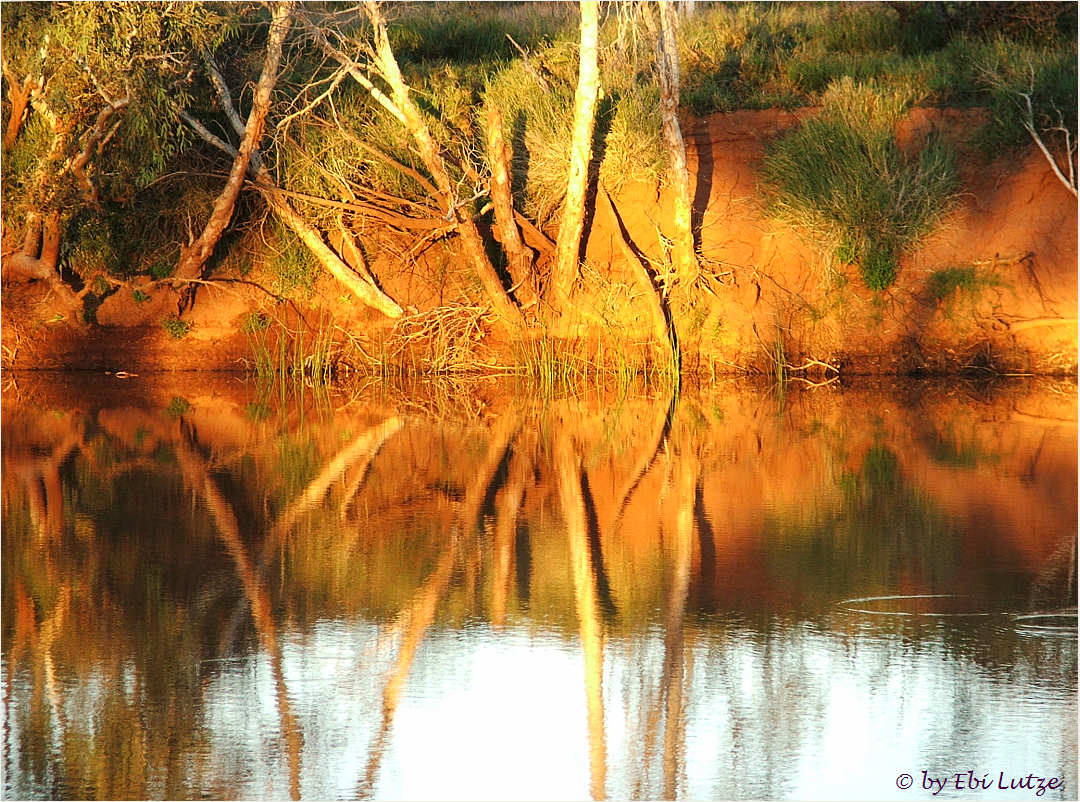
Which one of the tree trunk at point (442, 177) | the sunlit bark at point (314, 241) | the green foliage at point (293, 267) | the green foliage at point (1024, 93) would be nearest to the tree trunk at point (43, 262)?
the sunlit bark at point (314, 241)

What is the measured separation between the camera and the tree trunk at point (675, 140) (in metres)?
19.6

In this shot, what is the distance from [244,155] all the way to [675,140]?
6662 millimetres

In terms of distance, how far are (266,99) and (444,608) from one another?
14.7 meters

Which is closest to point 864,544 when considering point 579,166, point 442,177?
point 579,166

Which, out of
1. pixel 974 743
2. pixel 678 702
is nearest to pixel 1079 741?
pixel 974 743

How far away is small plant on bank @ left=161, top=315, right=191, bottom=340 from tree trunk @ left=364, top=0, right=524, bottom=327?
489 cm

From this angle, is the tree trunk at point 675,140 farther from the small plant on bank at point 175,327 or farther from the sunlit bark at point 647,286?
the small plant on bank at point 175,327

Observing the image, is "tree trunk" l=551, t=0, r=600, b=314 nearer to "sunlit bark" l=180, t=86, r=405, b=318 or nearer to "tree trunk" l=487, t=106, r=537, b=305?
"tree trunk" l=487, t=106, r=537, b=305

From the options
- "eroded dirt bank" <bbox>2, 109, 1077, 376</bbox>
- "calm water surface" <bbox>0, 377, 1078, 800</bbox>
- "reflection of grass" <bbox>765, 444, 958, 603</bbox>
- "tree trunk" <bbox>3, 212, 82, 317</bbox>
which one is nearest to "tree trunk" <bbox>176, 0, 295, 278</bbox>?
"eroded dirt bank" <bbox>2, 109, 1077, 376</bbox>

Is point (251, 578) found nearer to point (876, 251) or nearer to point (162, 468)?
point (162, 468)

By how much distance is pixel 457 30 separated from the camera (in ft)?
96.4

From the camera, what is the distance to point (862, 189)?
67.7ft

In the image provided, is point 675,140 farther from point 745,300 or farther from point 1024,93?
point 1024,93

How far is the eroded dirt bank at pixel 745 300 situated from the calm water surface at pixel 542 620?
7258mm
